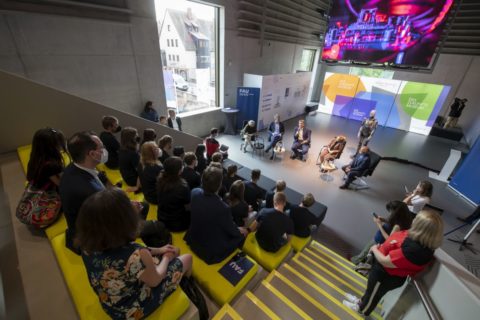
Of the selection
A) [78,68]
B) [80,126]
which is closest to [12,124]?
[80,126]

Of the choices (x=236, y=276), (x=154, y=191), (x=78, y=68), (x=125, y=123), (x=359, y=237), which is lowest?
(x=359, y=237)

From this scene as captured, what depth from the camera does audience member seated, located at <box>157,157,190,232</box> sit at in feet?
6.73

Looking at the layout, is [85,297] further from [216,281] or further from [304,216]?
[304,216]

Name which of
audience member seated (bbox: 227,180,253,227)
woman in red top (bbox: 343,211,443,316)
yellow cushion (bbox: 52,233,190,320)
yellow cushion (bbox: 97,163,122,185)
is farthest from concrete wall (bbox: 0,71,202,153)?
woman in red top (bbox: 343,211,443,316)

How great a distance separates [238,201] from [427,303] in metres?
1.83

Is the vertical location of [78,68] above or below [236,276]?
above

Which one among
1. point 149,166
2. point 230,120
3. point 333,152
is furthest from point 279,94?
point 149,166

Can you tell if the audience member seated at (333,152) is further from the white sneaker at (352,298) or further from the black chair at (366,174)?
the white sneaker at (352,298)

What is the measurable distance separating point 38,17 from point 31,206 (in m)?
3.55

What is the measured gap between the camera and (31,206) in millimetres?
1823

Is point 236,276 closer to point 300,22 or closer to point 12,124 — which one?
point 12,124

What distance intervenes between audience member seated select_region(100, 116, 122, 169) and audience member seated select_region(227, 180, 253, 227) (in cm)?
199

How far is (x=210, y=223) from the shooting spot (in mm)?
1896

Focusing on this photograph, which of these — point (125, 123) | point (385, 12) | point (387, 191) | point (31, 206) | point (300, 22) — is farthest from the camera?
point (300, 22)
